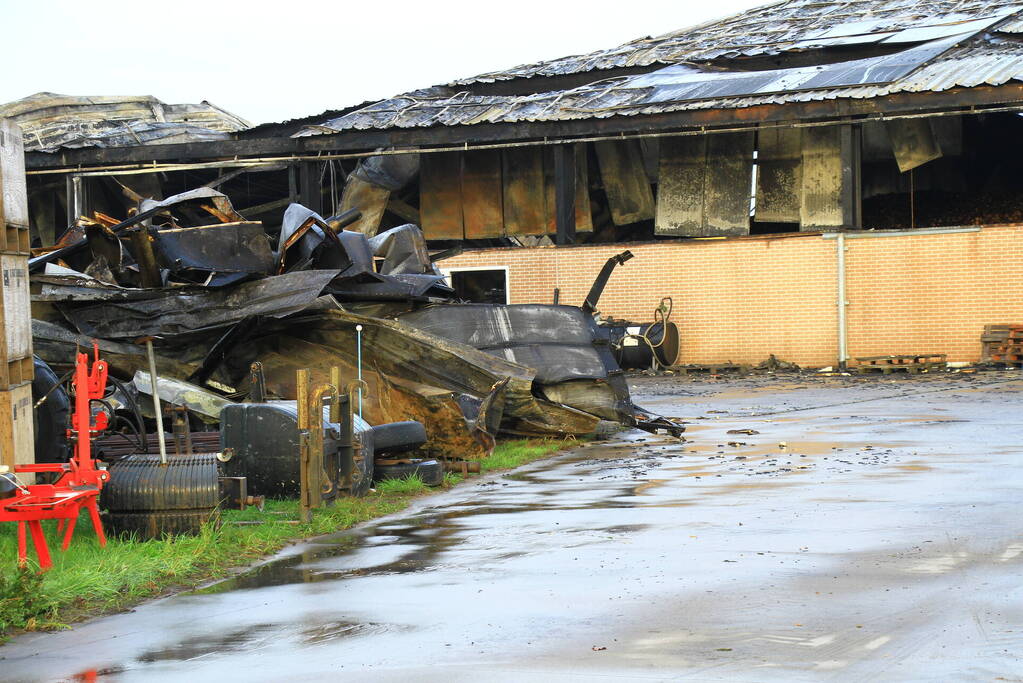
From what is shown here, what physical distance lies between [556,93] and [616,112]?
14.0 ft

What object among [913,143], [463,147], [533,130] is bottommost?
[913,143]

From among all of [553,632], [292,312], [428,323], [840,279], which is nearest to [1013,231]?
[840,279]

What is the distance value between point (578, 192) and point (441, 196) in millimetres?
3467

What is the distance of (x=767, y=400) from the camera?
2034 centimetres

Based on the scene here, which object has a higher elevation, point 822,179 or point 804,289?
point 822,179

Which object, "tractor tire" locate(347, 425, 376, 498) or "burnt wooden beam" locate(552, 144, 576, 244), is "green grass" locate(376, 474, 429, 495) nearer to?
"tractor tire" locate(347, 425, 376, 498)

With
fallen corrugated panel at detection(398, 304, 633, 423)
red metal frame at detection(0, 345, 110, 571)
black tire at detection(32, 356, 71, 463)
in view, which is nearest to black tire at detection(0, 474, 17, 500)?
red metal frame at detection(0, 345, 110, 571)

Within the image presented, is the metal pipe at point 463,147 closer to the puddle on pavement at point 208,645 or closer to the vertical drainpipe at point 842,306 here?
the vertical drainpipe at point 842,306

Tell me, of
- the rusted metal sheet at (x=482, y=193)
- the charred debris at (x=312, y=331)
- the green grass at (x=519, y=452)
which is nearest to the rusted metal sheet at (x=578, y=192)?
the rusted metal sheet at (x=482, y=193)

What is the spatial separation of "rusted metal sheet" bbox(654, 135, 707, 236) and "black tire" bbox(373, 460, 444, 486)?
1896cm

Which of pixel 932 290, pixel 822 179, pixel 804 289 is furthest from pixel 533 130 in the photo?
pixel 932 290

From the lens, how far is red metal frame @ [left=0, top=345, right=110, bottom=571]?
25.3 feet

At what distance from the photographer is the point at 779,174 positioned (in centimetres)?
2936

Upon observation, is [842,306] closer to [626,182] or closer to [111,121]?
[626,182]
